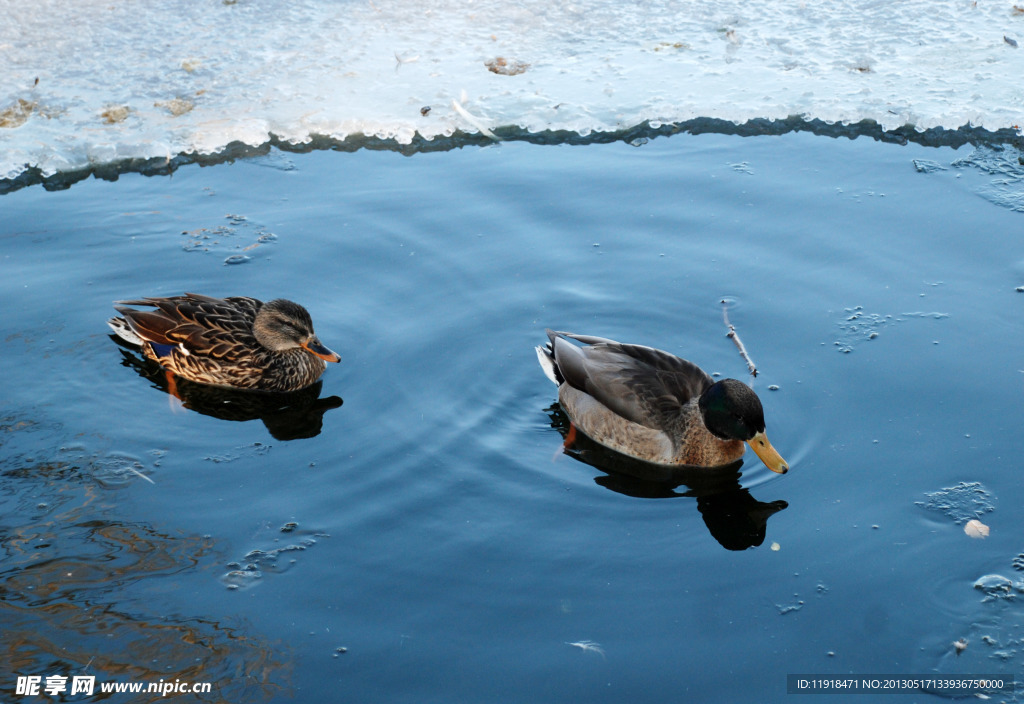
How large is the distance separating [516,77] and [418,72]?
0.97 m

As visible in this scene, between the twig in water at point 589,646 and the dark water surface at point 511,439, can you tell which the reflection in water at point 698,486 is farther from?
the twig in water at point 589,646

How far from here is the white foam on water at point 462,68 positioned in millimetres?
8664

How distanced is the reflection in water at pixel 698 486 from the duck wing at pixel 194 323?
211cm

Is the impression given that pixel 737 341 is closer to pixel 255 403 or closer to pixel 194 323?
pixel 255 403

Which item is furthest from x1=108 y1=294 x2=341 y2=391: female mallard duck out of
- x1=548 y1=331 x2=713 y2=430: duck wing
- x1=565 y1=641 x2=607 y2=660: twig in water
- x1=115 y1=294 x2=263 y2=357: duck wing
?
x1=565 y1=641 x2=607 y2=660: twig in water

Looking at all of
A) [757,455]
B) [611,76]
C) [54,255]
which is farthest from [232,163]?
[757,455]

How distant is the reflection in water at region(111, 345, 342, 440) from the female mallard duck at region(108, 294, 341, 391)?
0.06 metres

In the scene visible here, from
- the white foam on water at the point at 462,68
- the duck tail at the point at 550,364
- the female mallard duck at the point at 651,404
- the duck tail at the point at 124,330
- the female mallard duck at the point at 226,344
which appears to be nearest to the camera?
the female mallard duck at the point at 651,404

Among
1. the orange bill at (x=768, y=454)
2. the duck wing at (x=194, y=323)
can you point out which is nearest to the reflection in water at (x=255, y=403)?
the duck wing at (x=194, y=323)

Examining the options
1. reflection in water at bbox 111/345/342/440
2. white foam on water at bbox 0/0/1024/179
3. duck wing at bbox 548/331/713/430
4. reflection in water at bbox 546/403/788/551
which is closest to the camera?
reflection in water at bbox 546/403/788/551

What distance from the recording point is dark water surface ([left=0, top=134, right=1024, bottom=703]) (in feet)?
13.6

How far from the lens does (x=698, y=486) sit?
212 inches

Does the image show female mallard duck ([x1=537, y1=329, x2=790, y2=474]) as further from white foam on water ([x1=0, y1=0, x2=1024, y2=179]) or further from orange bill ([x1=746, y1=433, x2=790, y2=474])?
white foam on water ([x1=0, y1=0, x2=1024, y2=179])

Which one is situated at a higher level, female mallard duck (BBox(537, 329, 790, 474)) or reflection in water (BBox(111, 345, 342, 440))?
female mallard duck (BBox(537, 329, 790, 474))
